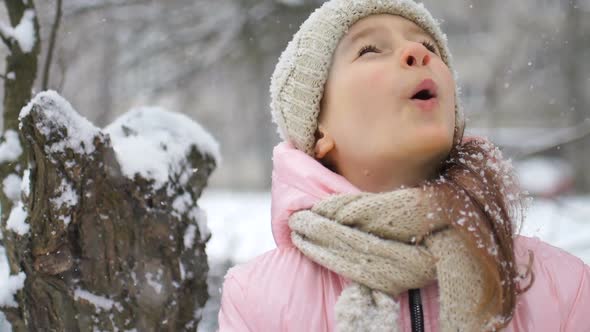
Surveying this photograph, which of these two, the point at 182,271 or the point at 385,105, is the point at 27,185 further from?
the point at 385,105

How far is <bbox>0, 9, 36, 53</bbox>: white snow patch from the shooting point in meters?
2.11

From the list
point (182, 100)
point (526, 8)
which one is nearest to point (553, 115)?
point (526, 8)

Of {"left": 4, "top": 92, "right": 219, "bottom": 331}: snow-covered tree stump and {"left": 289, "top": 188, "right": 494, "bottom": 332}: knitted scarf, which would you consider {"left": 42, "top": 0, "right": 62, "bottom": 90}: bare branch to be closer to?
{"left": 4, "top": 92, "right": 219, "bottom": 331}: snow-covered tree stump

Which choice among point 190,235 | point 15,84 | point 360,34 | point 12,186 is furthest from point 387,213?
point 15,84

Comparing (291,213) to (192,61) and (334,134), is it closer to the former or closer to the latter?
(334,134)

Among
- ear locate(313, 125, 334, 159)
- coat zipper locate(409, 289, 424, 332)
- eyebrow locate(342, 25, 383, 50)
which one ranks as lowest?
coat zipper locate(409, 289, 424, 332)

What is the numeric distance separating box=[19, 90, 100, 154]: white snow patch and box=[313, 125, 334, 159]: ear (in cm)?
63

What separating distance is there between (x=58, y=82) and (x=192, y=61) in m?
2.88

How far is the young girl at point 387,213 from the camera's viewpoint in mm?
1369

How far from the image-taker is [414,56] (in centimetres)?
155

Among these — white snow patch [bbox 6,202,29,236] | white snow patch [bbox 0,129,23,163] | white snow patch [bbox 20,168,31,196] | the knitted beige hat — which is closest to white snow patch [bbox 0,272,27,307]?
white snow patch [bbox 6,202,29,236]

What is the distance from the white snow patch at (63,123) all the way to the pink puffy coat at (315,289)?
55cm

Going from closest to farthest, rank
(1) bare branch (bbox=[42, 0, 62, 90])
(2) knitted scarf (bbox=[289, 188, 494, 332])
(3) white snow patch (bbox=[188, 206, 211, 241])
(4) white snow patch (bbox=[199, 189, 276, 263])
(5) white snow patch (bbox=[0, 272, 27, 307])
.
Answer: (2) knitted scarf (bbox=[289, 188, 494, 332]), (5) white snow patch (bbox=[0, 272, 27, 307]), (3) white snow patch (bbox=[188, 206, 211, 241]), (1) bare branch (bbox=[42, 0, 62, 90]), (4) white snow patch (bbox=[199, 189, 276, 263])

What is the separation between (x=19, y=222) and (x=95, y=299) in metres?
0.31
